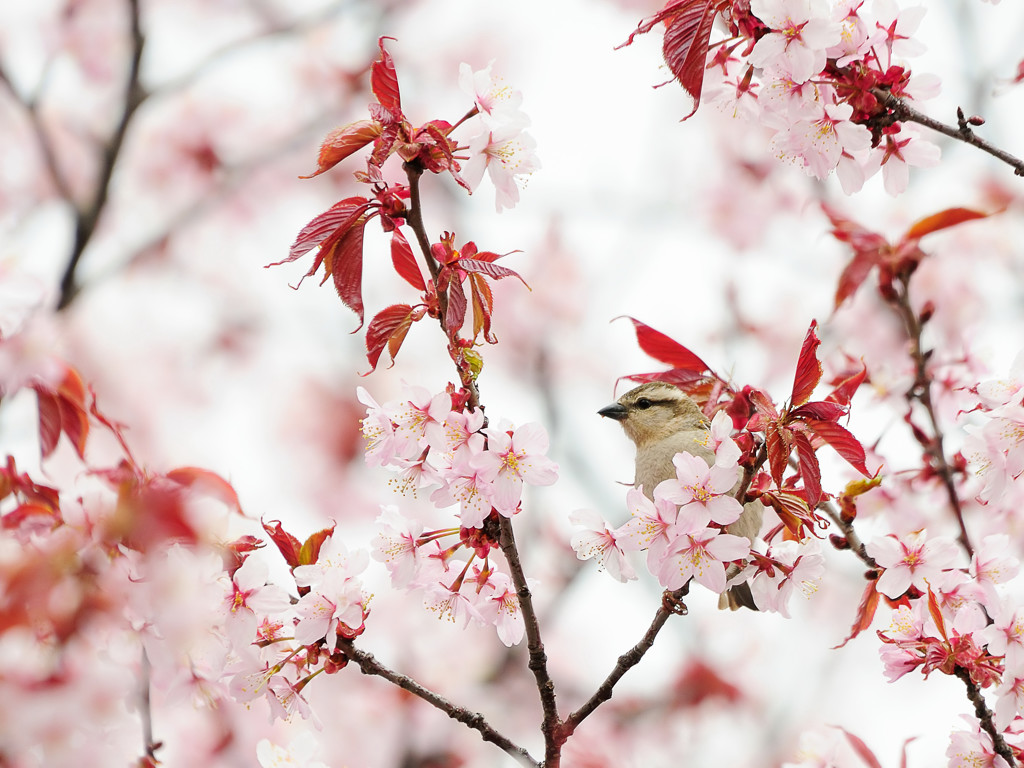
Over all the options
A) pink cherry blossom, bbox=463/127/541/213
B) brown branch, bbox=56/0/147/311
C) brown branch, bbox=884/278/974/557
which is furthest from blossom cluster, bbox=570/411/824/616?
brown branch, bbox=56/0/147/311

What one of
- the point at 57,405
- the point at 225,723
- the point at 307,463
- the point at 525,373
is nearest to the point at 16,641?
the point at 57,405

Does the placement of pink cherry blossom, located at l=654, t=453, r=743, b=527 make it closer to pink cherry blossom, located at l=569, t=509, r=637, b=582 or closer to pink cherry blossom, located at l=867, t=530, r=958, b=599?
pink cherry blossom, located at l=569, t=509, r=637, b=582

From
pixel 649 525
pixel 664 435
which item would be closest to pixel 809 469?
pixel 649 525

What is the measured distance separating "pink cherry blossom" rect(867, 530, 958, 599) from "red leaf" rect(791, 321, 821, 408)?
1.55ft

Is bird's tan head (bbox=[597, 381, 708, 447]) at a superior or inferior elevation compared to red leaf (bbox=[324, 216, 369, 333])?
superior

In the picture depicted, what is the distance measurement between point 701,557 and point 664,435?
70.7 inches

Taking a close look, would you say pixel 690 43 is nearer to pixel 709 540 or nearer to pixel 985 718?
pixel 709 540

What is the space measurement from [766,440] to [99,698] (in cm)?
124

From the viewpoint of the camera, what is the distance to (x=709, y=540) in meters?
1.85

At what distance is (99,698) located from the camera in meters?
1.56

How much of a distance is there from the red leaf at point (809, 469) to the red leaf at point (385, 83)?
3.21 feet

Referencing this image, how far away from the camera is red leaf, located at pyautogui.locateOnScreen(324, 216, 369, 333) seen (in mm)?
1808

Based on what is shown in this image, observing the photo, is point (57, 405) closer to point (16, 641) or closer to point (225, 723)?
point (16, 641)

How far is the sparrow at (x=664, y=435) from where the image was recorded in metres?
3.25
